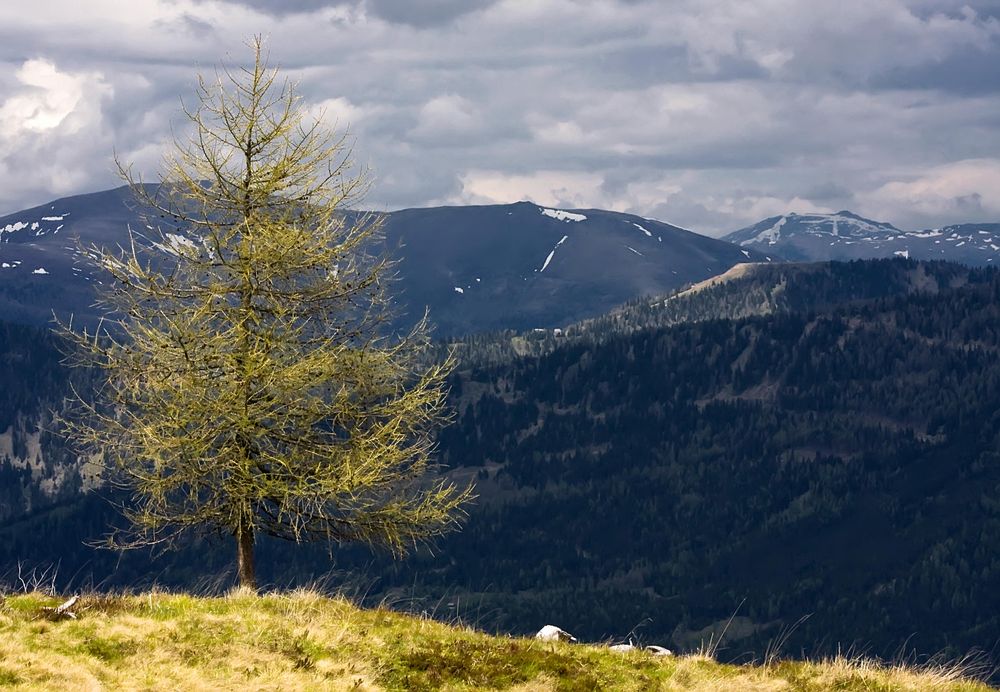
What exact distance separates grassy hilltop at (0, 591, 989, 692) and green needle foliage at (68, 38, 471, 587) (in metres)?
4.28

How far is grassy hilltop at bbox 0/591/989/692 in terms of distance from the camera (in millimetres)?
17844

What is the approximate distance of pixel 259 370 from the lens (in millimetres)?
25312

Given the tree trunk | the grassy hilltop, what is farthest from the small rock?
the tree trunk

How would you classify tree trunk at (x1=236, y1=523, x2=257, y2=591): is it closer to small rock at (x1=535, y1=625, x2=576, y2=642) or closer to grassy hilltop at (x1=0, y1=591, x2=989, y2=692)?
grassy hilltop at (x1=0, y1=591, x2=989, y2=692)

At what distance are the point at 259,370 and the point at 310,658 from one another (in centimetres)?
808

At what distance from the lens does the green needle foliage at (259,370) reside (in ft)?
84.2

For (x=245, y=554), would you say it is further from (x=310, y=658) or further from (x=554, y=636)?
(x=554, y=636)

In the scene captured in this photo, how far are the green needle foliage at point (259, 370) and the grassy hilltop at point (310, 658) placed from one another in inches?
168

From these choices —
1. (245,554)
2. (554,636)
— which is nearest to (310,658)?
(554,636)

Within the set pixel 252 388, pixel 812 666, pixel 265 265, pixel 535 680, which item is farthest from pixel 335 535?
pixel 812 666

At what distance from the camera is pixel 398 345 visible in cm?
2855

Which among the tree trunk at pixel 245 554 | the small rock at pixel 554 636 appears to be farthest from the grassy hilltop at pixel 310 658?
the tree trunk at pixel 245 554

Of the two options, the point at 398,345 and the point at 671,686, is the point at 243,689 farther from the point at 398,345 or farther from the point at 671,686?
the point at 398,345

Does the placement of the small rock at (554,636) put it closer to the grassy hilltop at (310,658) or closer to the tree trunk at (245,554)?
the grassy hilltop at (310,658)
